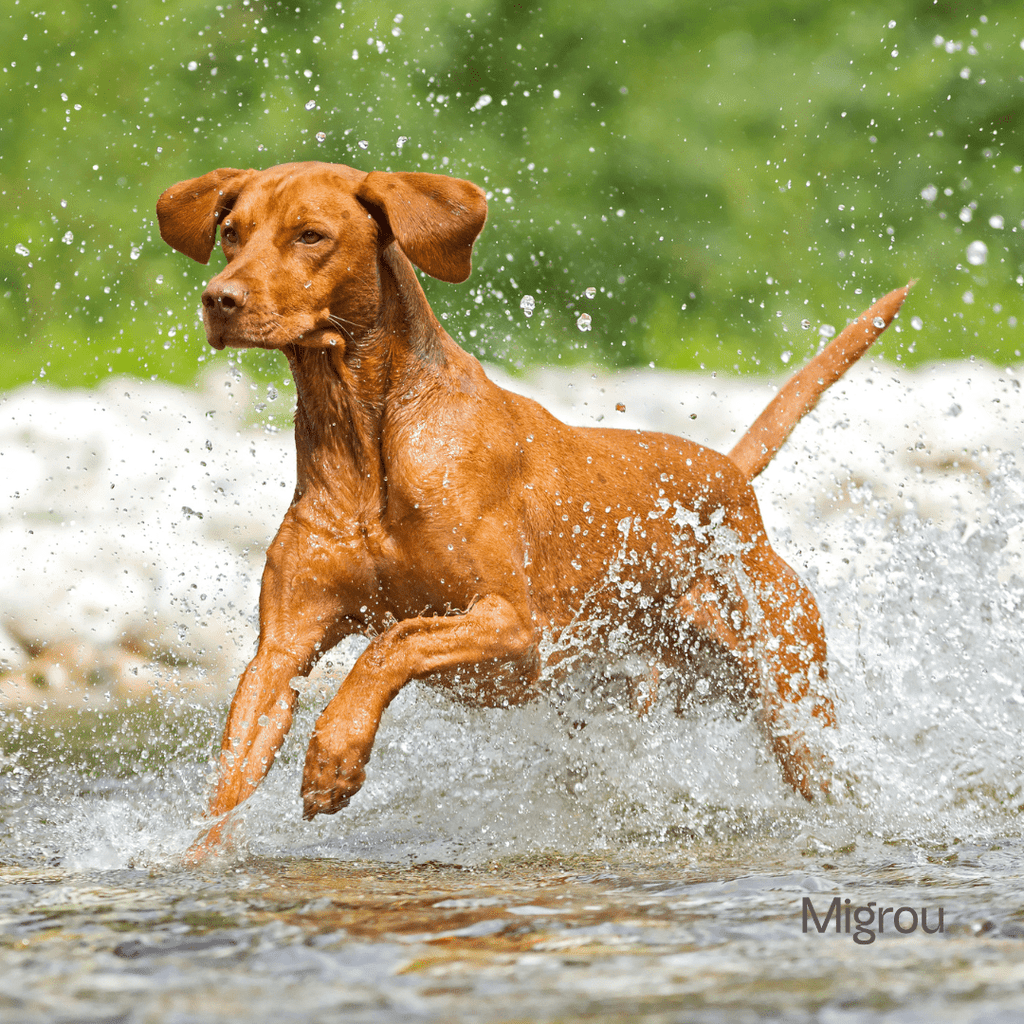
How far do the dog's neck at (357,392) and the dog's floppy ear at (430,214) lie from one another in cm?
16

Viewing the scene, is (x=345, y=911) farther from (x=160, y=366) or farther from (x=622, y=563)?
(x=160, y=366)

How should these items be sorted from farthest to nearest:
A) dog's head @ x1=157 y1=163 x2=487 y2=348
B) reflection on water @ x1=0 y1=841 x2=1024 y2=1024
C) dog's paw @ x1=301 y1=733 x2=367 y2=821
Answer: dog's head @ x1=157 y1=163 x2=487 y2=348
dog's paw @ x1=301 y1=733 x2=367 y2=821
reflection on water @ x1=0 y1=841 x2=1024 y2=1024

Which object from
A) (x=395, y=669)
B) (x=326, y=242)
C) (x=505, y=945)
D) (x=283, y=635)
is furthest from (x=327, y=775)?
(x=326, y=242)

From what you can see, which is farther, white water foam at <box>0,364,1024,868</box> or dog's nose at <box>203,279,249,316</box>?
white water foam at <box>0,364,1024,868</box>

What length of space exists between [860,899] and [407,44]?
8.86 m

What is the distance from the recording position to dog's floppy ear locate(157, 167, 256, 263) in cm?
338

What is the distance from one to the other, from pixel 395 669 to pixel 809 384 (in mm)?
1948

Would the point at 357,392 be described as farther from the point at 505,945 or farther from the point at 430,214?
the point at 505,945

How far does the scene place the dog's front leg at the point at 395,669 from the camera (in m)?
2.82

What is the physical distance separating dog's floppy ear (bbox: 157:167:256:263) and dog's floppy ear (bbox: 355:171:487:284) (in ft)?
1.33

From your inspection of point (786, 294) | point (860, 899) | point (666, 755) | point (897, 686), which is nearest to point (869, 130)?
point (786, 294)

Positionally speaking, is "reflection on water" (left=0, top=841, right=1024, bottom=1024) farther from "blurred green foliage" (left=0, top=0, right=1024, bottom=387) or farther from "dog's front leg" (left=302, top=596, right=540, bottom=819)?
"blurred green foliage" (left=0, top=0, right=1024, bottom=387)

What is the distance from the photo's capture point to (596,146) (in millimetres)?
10211

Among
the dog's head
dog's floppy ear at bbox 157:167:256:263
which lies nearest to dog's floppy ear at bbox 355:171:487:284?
the dog's head
